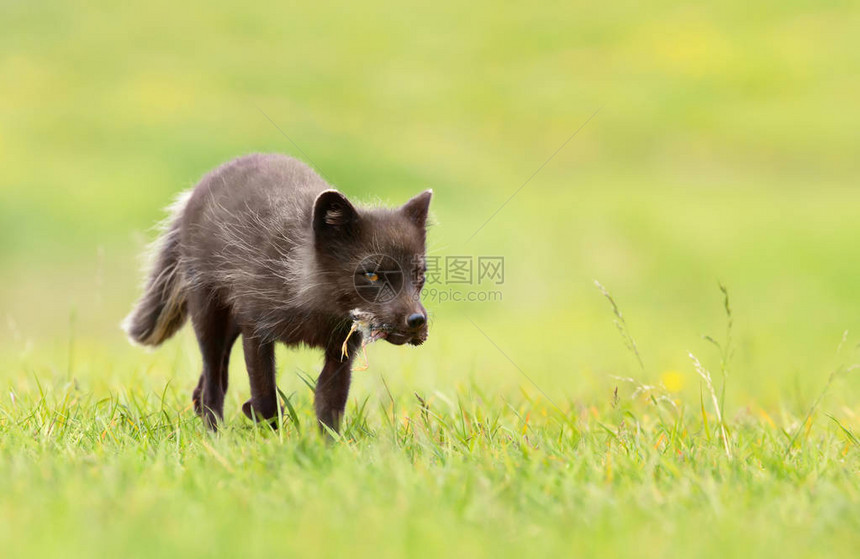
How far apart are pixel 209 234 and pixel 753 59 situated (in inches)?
959

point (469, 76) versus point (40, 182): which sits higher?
point (469, 76)

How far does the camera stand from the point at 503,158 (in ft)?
72.5

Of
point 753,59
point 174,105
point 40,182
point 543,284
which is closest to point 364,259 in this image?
point 543,284

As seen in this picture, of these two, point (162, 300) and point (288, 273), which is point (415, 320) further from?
point (162, 300)

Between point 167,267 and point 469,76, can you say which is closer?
point 167,267

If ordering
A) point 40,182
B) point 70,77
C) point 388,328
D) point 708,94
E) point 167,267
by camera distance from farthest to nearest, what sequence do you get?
point 708,94
point 70,77
point 40,182
point 167,267
point 388,328

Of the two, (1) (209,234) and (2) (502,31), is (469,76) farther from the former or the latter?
(1) (209,234)

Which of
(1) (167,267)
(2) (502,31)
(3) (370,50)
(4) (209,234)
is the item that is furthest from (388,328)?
(2) (502,31)

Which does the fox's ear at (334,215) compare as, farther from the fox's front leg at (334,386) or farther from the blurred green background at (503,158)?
the blurred green background at (503,158)

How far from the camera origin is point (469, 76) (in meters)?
26.0

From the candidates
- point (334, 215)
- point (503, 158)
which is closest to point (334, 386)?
point (334, 215)

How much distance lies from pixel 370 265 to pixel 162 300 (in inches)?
84.5

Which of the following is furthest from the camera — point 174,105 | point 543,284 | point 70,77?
point 70,77

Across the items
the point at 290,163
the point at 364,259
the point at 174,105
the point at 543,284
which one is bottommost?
the point at 543,284
